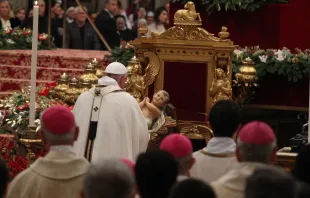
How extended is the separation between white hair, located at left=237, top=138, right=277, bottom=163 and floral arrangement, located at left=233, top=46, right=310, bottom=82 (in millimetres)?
6964

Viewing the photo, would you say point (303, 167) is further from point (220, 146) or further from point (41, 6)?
point (41, 6)

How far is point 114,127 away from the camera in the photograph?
30.9ft

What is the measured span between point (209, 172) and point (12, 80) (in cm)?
926

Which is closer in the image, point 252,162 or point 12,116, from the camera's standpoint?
point 252,162

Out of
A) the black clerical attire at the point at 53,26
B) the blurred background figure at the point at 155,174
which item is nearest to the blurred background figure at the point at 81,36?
the black clerical attire at the point at 53,26

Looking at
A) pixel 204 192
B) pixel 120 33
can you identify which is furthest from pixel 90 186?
pixel 120 33

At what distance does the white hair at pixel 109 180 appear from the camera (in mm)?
5211

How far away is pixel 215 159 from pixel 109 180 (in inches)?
81.0

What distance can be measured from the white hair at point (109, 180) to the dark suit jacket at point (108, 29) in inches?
556

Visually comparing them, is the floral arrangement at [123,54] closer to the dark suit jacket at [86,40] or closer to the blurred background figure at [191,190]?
the dark suit jacket at [86,40]

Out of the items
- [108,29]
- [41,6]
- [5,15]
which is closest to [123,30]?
[108,29]

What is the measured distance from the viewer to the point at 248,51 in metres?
13.5

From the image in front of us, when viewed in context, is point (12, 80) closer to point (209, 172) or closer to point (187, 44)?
point (187, 44)

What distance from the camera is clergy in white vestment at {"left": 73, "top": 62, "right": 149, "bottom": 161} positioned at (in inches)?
371
